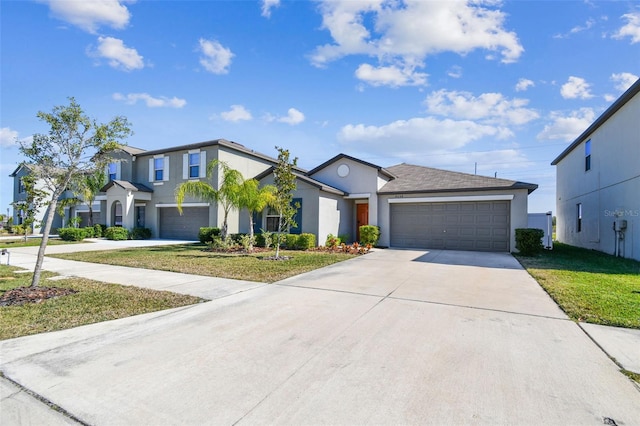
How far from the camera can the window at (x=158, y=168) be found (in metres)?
21.7

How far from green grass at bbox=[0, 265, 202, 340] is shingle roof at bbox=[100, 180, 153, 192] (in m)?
14.8

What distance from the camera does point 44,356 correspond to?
11.9ft

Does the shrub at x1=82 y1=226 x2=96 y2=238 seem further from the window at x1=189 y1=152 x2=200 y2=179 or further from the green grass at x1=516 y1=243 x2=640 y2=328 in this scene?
the green grass at x1=516 y1=243 x2=640 y2=328

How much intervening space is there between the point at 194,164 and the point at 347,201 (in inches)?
401

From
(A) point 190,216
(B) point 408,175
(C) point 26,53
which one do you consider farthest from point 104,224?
(B) point 408,175

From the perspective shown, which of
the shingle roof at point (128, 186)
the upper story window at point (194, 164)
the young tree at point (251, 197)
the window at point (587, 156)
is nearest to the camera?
the young tree at point (251, 197)

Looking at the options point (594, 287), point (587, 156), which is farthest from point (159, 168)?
point (587, 156)

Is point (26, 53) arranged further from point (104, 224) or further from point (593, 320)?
point (104, 224)

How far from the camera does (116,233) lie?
2061cm

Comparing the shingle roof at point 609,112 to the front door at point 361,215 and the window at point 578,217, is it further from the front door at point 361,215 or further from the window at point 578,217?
the front door at point 361,215

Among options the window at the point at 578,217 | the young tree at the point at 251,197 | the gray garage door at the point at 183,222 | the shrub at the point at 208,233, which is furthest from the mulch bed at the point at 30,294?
the window at the point at 578,217

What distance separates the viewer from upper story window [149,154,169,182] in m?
21.4

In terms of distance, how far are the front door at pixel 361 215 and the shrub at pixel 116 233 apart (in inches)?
613

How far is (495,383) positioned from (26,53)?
12543 millimetres
